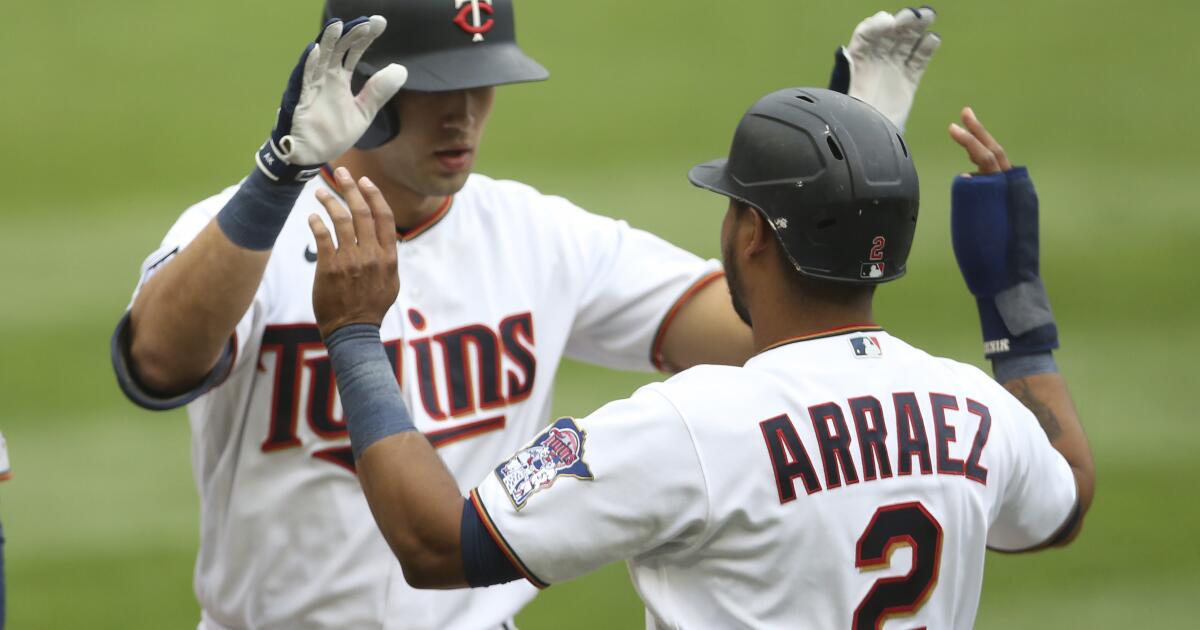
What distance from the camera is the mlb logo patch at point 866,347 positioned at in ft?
5.75

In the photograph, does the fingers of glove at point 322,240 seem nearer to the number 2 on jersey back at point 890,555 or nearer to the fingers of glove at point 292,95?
the fingers of glove at point 292,95

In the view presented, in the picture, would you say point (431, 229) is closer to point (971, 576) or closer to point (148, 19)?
point (971, 576)

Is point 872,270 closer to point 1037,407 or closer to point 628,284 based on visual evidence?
point 1037,407

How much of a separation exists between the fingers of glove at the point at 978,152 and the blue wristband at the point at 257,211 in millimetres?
982

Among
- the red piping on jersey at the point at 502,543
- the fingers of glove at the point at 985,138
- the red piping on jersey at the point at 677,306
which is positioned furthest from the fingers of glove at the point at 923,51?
the red piping on jersey at the point at 502,543

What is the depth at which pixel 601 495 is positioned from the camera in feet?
5.41

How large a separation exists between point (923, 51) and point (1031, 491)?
87cm

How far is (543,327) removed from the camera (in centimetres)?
242

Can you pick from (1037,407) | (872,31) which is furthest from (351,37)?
(1037,407)

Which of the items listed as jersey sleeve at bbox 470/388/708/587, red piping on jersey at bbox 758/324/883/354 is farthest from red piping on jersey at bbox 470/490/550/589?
red piping on jersey at bbox 758/324/883/354

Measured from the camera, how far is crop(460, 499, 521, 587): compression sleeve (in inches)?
66.1

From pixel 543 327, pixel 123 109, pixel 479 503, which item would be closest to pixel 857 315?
A: pixel 479 503

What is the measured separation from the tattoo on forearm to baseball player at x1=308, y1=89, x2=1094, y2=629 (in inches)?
8.2

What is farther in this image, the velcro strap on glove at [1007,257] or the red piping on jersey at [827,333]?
the velcro strap on glove at [1007,257]
